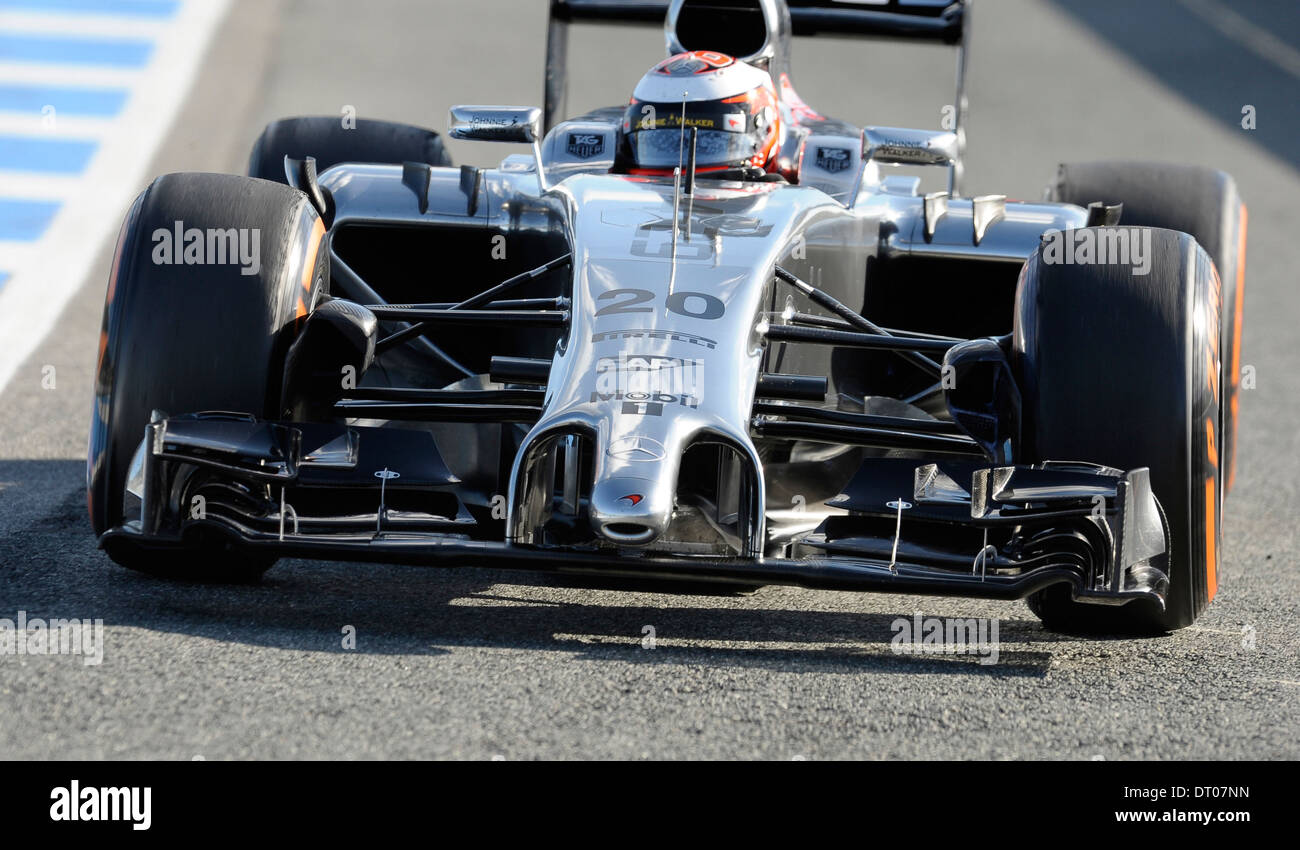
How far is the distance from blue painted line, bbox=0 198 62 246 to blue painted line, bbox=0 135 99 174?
82 centimetres

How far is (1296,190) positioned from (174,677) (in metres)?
14.1

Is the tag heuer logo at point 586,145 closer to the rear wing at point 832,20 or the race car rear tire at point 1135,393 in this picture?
the rear wing at point 832,20

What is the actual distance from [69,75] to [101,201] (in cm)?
368

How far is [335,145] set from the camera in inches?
309

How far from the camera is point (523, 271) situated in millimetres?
6531

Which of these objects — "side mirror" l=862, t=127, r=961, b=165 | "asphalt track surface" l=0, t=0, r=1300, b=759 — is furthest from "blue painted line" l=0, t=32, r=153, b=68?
"side mirror" l=862, t=127, r=961, b=165

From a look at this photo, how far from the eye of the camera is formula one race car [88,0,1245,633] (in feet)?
15.3

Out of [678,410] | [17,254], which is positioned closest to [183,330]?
[678,410]

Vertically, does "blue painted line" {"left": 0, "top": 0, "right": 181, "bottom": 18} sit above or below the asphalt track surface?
above

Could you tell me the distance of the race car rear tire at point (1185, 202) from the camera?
7.31 metres

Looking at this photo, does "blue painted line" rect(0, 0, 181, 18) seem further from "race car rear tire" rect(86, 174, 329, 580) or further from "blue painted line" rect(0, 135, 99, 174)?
"race car rear tire" rect(86, 174, 329, 580)
